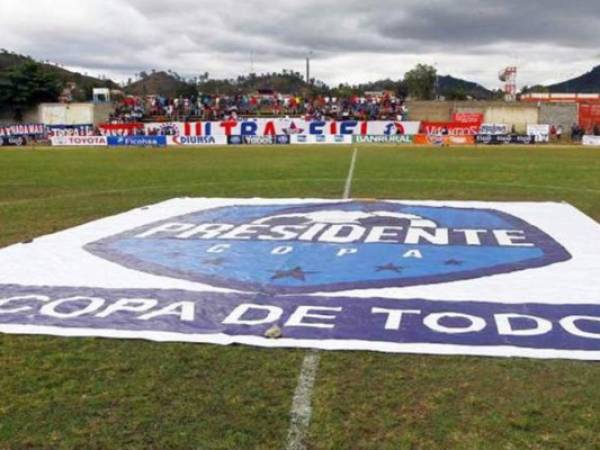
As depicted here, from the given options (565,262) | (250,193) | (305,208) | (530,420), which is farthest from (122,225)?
(530,420)

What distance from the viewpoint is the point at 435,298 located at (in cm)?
616

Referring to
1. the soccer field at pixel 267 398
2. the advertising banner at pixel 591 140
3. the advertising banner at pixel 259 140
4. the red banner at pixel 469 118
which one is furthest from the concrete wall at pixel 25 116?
the soccer field at pixel 267 398

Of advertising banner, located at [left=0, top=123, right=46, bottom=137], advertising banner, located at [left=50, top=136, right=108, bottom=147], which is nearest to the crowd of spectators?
advertising banner, located at [left=0, top=123, right=46, bottom=137]

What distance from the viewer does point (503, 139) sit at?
168 ft

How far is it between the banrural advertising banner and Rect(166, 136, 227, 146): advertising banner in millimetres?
2731

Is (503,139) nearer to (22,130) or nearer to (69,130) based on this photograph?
(69,130)

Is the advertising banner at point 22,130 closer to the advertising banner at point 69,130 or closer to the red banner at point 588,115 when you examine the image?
the advertising banner at point 69,130

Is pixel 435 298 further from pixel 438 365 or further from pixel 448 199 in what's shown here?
pixel 448 199

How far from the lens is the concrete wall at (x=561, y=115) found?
63562 millimetres

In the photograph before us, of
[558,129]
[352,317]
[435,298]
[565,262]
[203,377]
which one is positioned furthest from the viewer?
[558,129]

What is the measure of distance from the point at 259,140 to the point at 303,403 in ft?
165

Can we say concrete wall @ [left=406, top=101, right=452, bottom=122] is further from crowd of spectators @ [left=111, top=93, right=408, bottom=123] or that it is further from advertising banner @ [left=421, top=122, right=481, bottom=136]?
advertising banner @ [left=421, top=122, right=481, bottom=136]

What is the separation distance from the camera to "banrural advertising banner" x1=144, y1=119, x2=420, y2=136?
56031mm

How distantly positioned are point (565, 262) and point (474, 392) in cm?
409
